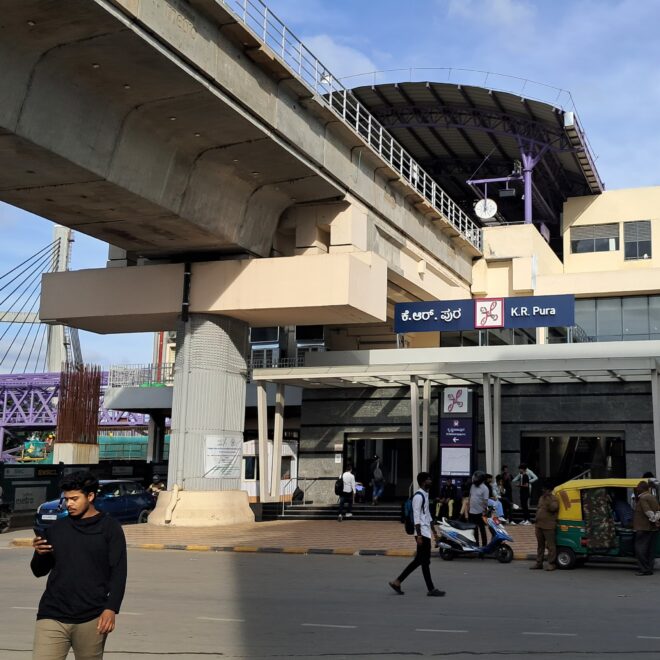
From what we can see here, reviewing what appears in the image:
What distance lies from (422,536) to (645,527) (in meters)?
4.57

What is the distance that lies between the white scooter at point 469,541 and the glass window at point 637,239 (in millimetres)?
29104

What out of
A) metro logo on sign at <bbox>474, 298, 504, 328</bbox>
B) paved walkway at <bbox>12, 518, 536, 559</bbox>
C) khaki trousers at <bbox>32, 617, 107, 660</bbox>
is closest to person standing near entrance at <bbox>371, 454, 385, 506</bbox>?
paved walkway at <bbox>12, 518, 536, 559</bbox>

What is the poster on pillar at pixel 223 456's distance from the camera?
85.9 feet

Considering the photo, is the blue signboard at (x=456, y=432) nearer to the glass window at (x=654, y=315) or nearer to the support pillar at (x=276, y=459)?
the support pillar at (x=276, y=459)

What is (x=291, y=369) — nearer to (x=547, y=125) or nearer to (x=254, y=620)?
(x=254, y=620)

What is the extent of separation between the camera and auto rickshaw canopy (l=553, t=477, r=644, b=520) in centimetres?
1566

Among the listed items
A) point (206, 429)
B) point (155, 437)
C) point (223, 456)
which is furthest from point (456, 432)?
point (155, 437)

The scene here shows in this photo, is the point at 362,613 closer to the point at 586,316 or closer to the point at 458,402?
the point at 458,402

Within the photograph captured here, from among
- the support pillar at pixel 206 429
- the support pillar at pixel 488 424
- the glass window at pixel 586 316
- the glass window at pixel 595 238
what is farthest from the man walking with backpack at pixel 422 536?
the glass window at pixel 595 238

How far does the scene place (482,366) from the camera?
86.2ft

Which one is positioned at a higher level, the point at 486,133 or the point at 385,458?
the point at 486,133

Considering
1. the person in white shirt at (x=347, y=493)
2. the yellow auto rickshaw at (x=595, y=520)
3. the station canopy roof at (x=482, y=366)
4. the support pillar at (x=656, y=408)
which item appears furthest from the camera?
the person in white shirt at (x=347, y=493)

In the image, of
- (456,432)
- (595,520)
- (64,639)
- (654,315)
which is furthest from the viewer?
(654,315)

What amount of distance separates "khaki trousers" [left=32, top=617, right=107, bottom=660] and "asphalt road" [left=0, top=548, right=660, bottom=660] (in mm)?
2806
